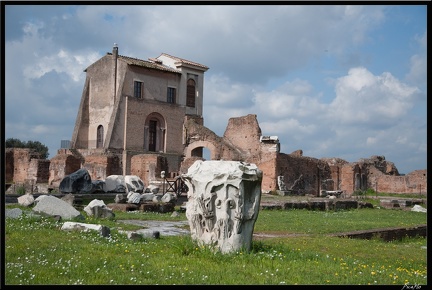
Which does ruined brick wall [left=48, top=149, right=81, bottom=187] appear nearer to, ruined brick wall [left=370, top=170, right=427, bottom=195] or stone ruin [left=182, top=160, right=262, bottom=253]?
ruined brick wall [left=370, top=170, right=427, bottom=195]

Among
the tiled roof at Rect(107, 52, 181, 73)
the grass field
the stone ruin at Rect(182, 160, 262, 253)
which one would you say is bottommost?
the grass field

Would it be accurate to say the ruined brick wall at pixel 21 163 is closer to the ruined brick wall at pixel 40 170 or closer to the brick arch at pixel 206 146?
the ruined brick wall at pixel 40 170

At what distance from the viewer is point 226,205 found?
7.14 m

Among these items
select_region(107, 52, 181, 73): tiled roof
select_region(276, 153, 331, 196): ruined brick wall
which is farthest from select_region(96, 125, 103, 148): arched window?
select_region(276, 153, 331, 196): ruined brick wall

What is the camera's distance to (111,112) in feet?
129

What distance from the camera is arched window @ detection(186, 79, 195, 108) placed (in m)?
43.8

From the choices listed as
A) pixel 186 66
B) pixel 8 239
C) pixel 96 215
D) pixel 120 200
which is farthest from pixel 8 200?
pixel 186 66

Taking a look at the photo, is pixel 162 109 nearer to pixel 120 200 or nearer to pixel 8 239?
pixel 120 200

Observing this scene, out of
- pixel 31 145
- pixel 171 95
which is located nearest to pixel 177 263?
pixel 171 95

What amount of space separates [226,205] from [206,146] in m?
32.8

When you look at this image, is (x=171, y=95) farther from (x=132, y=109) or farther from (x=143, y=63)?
(x=132, y=109)

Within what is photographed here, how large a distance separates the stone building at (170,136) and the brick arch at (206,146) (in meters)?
0.07

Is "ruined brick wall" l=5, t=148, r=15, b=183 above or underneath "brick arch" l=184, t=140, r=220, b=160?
underneath

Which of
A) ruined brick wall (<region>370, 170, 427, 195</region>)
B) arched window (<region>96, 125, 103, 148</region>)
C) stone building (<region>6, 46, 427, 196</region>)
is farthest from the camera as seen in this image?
arched window (<region>96, 125, 103, 148</region>)
